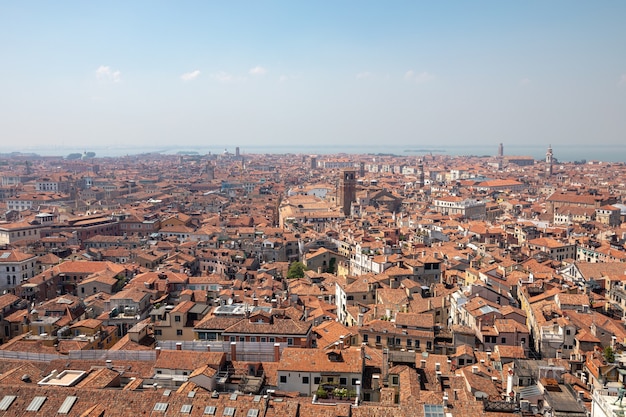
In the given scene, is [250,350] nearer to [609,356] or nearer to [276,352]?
[276,352]

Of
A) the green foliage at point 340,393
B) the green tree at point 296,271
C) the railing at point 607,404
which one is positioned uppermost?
the railing at point 607,404

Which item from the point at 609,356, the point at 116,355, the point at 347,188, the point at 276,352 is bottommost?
the point at 609,356

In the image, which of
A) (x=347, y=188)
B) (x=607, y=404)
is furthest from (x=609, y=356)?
(x=347, y=188)

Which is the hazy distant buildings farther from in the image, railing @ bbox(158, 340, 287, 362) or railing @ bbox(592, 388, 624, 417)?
railing @ bbox(592, 388, 624, 417)

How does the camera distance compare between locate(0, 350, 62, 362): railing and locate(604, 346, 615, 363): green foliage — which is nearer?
locate(604, 346, 615, 363): green foliage

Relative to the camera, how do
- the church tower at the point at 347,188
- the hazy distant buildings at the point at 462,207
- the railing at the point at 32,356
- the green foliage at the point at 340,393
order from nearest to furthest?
the green foliage at the point at 340,393 → the railing at the point at 32,356 → the hazy distant buildings at the point at 462,207 → the church tower at the point at 347,188

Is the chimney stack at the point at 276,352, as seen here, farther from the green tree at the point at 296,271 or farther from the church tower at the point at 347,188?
the church tower at the point at 347,188

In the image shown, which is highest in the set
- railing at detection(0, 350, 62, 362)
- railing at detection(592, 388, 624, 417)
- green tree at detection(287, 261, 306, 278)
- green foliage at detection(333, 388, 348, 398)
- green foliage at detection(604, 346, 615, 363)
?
railing at detection(592, 388, 624, 417)

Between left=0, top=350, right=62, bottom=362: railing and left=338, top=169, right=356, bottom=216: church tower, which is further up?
left=338, top=169, right=356, bottom=216: church tower

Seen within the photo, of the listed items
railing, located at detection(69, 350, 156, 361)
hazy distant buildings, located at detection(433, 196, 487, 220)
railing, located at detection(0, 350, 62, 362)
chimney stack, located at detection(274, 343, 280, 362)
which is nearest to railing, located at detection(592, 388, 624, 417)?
chimney stack, located at detection(274, 343, 280, 362)

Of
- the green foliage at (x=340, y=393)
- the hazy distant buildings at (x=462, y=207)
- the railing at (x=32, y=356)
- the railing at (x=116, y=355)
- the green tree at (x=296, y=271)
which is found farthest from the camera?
the hazy distant buildings at (x=462, y=207)

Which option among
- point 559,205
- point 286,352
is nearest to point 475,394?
point 286,352

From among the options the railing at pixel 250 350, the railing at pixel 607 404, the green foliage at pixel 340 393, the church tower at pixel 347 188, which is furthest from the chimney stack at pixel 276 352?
the church tower at pixel 347 188
